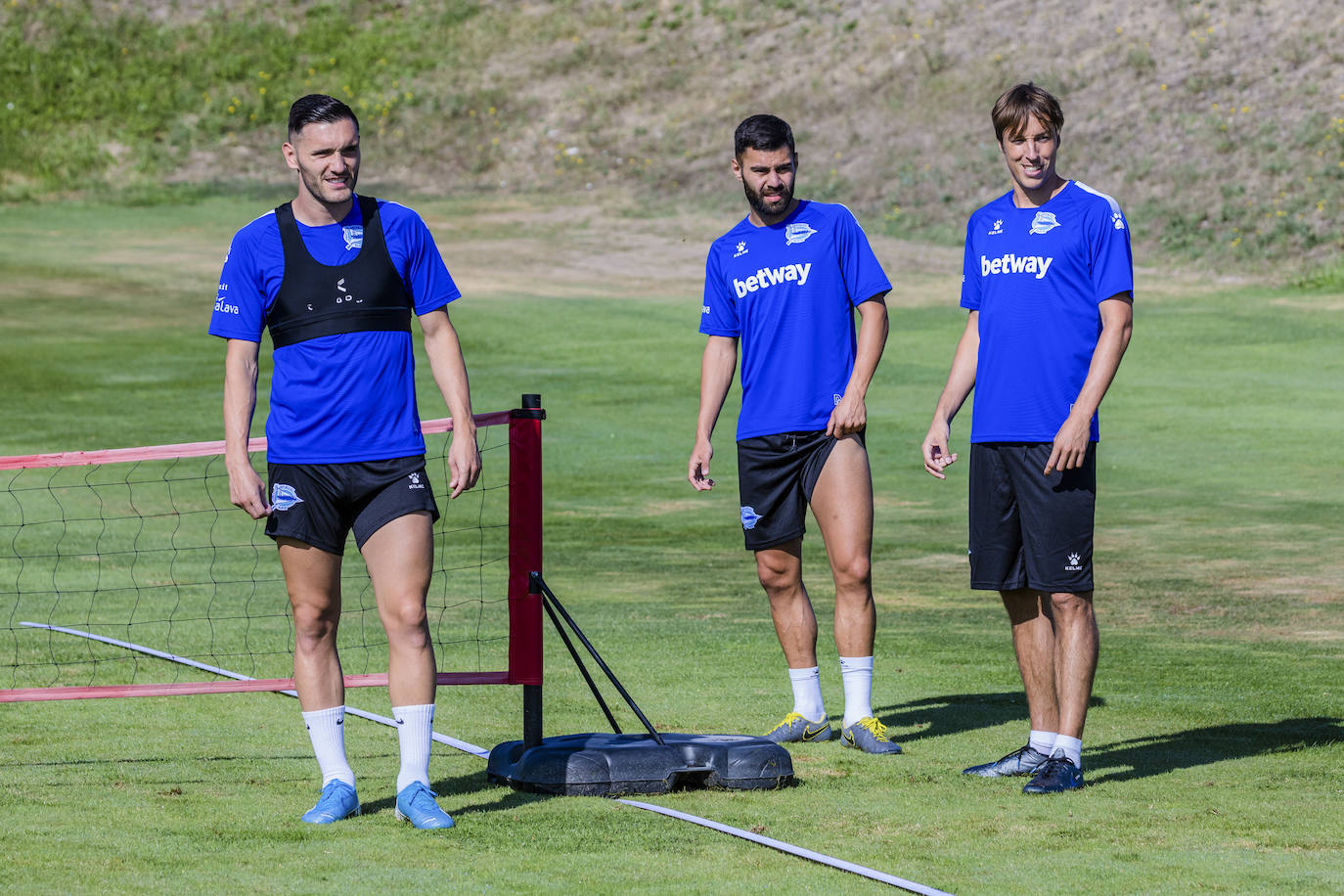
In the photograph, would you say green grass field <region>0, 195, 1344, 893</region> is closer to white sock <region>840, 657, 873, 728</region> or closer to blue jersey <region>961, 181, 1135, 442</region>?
white sock <region>840, 657, 873, 728</region>

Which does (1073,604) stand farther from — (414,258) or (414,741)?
(414,258)

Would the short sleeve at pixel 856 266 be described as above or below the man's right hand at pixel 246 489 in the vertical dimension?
above

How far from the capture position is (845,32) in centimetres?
4659

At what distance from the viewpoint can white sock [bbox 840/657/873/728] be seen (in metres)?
7.32

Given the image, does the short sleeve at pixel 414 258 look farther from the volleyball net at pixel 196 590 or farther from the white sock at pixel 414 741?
the white sock at pixel 414 741

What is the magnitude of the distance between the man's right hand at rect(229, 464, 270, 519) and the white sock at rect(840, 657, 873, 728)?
2.55m

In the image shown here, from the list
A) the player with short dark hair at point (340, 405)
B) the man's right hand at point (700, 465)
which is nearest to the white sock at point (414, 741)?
the player with short dark hair at point (340, 405)

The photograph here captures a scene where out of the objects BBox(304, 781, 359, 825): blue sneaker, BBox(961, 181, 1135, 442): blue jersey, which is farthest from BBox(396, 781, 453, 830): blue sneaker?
BBox(961, 181, 1135, 442): blue jersey

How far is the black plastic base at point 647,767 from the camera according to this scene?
644 cm

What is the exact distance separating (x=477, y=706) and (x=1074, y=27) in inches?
1490

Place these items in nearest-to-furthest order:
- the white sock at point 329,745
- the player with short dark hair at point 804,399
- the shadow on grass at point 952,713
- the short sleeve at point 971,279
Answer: the white sock at point 329,745 → the short sleeve at point 971,279 → the player with short dark hair at point 804,399 → the shadow on grass at point 952,713

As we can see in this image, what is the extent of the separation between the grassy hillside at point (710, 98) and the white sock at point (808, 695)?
26374 mm

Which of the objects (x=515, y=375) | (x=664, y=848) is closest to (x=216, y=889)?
(x=664, y=848)

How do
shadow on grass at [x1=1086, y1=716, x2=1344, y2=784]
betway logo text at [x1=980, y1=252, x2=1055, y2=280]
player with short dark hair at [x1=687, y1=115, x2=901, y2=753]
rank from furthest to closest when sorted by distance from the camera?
player with short dark hair at [x1=687, y1=115, x2=901, y2=753] → shadow on grass at [x1=1086, y1=716, x2=1344, y2=784] → betway logo text at [x1=980, y1=252, x2=1055, y2=280]
